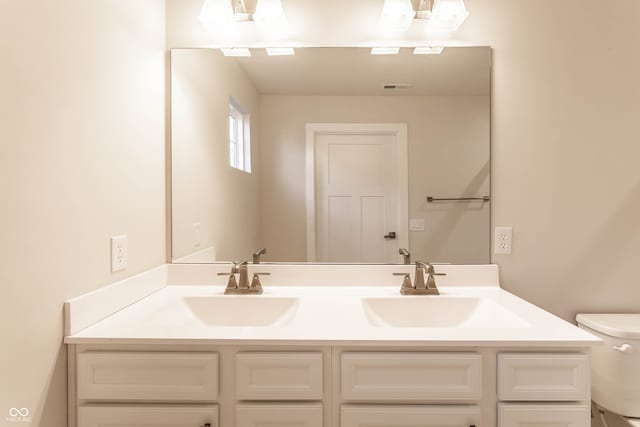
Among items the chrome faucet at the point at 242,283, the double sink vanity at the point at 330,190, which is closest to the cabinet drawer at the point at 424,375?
the double sink vanity at the point at 330,190

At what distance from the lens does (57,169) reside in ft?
3.13

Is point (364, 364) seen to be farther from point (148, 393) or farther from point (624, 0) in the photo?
point (624, 0)

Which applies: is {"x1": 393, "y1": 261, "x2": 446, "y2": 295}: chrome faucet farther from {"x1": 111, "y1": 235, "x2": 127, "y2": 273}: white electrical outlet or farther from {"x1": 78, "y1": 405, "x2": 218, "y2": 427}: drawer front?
{"x1": 111, "y1": 235, "x2": 127, "y2": 273}: white electrical outlet

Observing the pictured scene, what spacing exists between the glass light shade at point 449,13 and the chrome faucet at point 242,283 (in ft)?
4.40

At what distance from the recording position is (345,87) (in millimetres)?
1646

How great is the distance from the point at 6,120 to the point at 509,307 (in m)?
1.54

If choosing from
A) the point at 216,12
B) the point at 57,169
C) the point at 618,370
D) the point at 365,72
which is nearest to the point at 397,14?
the point at 365,72

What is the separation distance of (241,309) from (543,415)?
3.36 feet

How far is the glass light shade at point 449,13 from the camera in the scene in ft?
5.04

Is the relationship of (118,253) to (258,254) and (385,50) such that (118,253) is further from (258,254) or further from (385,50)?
(385,50)

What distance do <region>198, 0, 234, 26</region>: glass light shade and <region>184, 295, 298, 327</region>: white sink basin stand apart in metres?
1.18

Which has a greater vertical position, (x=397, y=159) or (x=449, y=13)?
(x=449, y=13)

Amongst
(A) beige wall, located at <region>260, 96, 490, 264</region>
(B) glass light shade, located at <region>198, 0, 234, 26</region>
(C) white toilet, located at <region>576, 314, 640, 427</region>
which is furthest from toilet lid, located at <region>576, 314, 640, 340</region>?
(B) glass light shade, located at <region>198, 0, 234, 26</region>

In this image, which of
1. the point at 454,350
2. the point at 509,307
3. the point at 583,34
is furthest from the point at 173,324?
the point at 583,34
